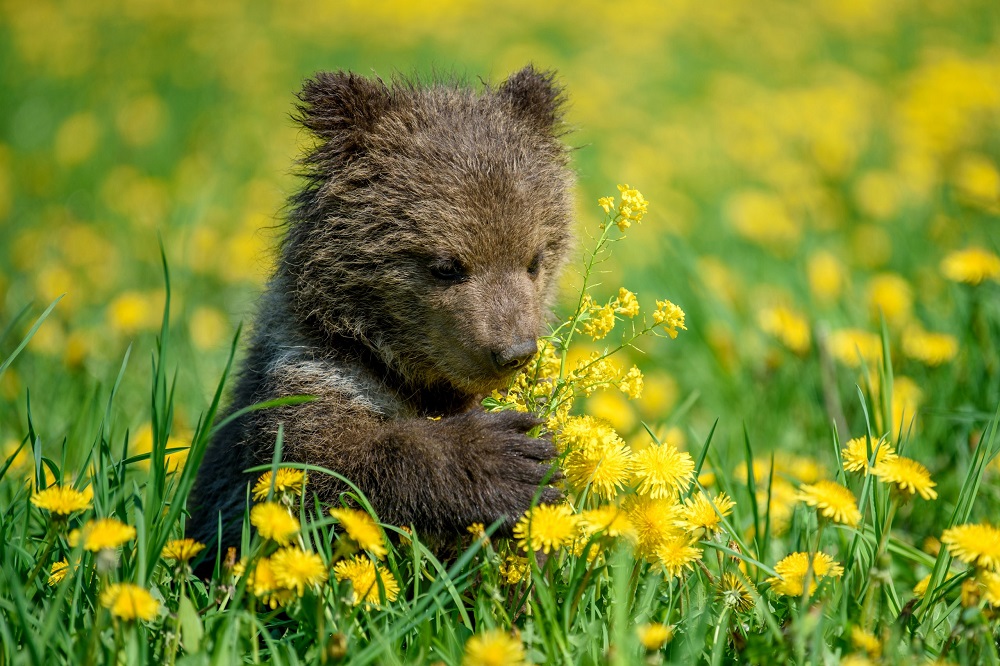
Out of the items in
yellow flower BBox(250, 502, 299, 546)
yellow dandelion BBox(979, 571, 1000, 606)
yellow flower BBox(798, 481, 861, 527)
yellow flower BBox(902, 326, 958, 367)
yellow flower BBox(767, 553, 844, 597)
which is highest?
yellow flower BBox(902, 326, 958, 367)

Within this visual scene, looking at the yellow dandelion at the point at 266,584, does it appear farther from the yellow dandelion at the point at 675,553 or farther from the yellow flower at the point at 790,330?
the yellow flower at the point at 790,330

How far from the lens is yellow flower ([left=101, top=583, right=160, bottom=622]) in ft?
7.55

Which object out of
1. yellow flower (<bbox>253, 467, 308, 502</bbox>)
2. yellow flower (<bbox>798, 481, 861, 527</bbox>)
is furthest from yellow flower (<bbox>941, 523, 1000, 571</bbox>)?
yellow flower (<bbox>253, 467, 308, 502</bbox>)

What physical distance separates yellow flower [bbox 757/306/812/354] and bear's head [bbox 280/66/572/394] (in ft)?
6.28

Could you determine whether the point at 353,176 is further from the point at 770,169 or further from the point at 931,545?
the point at 770,169

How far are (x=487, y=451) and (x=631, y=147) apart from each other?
7.34m

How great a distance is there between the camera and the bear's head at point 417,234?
364 centimetres

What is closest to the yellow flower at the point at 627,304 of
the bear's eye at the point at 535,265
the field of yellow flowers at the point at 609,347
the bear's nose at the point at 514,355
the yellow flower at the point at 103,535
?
the field of yellow flowers at the point at 609,347

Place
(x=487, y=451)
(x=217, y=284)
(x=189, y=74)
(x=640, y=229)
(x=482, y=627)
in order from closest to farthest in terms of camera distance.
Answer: (x=482, y=627) → (x=487, y=451) → (x=217, y=284) → (x=640, y=229) → (x=189, y=74)

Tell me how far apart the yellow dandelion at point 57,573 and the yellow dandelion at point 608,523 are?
1.48 metres

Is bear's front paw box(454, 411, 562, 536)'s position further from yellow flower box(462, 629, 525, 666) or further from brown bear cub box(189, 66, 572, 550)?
yellow flower box(462, 629, 525, 666)

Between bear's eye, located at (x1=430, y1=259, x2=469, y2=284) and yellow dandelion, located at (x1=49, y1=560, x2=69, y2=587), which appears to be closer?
yellow dandelion, located at (x1=49, y1=560, x2=69, y2=587)

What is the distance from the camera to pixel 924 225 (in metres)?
7.11

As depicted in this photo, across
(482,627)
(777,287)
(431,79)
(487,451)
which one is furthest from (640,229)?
(482,627)
